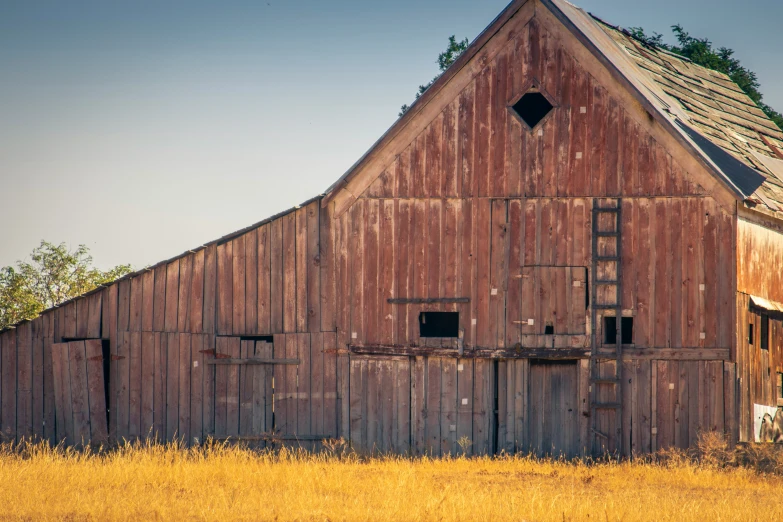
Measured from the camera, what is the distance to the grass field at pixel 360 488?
49.2 ft

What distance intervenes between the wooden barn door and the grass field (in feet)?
3.16

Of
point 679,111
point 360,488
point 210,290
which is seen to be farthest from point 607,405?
point 210,290

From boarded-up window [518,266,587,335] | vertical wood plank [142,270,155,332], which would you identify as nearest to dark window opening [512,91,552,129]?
boarded-up window [518,266,587,335]

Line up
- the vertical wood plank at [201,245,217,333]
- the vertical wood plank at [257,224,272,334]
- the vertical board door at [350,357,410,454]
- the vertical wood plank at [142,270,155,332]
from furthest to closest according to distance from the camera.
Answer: the vertical wood plank at [142,270,155,332], the vertical wood plank at [201,245,217,333], the vertical wood plank at [257,224,272,334], the vertical board door at [350,357,410,454]

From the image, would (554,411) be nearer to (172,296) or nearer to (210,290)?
(210,290)

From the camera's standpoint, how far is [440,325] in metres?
25.0

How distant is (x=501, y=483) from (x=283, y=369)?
6.04 meters

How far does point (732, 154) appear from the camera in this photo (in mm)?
22781

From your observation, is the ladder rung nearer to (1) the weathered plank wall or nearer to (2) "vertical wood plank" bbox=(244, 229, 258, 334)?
(1) the weathered plank wall

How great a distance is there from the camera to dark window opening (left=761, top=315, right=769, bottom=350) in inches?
901

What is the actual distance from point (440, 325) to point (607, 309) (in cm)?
477

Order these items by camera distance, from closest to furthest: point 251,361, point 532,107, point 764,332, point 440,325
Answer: point 251,361 → point 764,332 → point 532,107 → point 440,325

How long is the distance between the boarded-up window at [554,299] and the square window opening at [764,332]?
412 centimetres

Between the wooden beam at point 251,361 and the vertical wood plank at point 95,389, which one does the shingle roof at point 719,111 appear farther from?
the vertical wood plank at point 95,389
